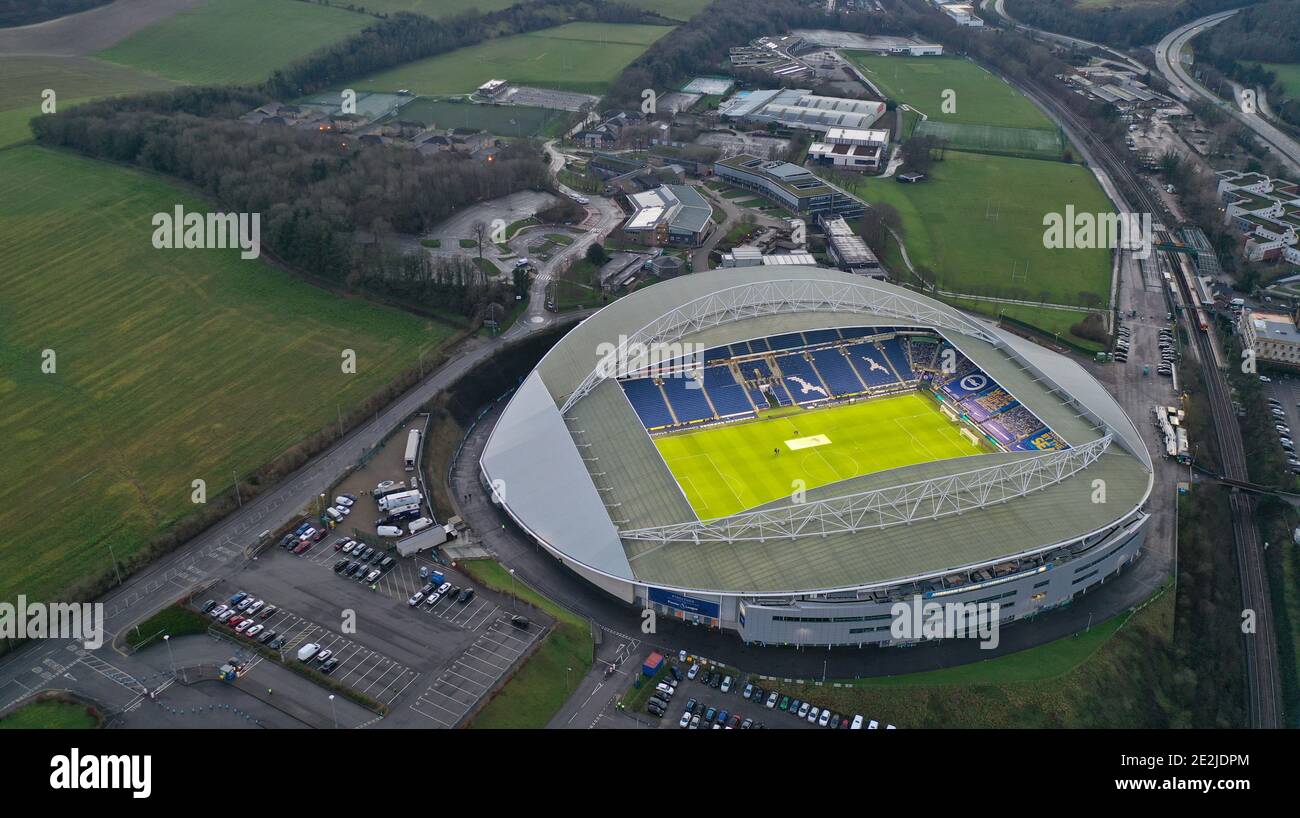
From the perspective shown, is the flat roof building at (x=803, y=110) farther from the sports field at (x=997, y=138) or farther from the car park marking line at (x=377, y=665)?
the car park marking line at (x=377, y=665)

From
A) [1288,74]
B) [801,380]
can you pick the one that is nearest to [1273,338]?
[801,380]

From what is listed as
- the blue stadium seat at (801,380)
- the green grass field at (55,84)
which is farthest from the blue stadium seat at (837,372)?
the green grass field at (55,84)

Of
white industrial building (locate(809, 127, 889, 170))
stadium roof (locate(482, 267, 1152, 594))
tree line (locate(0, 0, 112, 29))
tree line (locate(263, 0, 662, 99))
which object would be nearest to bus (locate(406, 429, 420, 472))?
stadium roof (locate(482, 267, 1152, 594))

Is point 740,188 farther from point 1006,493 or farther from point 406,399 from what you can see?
point 1006,493

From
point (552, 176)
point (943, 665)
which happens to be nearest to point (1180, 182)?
point (552, 176)

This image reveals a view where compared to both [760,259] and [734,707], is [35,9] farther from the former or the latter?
[734,707]

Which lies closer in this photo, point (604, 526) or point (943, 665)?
point (943, 665)

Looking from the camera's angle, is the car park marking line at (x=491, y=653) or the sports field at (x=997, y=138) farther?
the sports field at (x=997, y=138)
